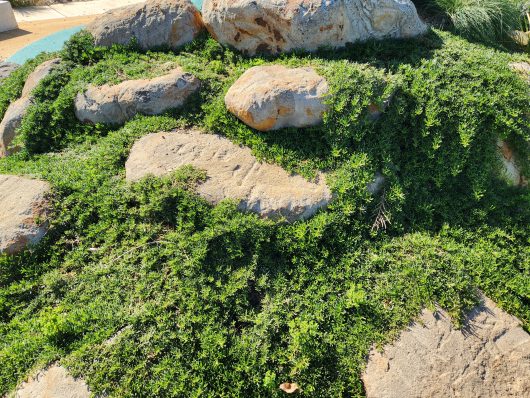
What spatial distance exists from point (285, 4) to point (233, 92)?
1340 mm

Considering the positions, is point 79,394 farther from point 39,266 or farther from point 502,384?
point 502,384

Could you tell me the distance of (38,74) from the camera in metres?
6.35

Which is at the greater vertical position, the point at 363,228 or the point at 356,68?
the point at 356,68

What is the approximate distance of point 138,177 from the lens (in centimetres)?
472

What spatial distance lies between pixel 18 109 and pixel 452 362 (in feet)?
20.1

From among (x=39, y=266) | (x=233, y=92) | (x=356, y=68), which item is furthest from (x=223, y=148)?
(x=39, y=266)

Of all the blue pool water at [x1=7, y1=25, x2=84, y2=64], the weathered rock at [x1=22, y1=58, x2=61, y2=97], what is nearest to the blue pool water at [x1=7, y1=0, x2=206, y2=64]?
the blue pool water at [x1=7, y1=25, x2=84, y2=64]

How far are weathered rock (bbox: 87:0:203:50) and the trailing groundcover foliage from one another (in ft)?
4.32

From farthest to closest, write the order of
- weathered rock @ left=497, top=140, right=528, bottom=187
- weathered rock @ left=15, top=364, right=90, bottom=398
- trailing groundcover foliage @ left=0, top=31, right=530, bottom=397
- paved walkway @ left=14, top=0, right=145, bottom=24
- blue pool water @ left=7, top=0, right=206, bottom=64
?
1. paved walkway @ left=14, top=0, right=145, bottom=24
2. blue pool water @ left=7, top=0, right=206, bottom=64
3. weathered rock @ left=497, top=140, right=528, bottom=187
4. trailing groundcover foliage @ left=0, top=31, right=530, bottom=397
5. weathered rock @ left=15, top=364, right=90, bottom=398

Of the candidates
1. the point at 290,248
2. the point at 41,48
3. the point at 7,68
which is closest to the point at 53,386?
the point at 290,248

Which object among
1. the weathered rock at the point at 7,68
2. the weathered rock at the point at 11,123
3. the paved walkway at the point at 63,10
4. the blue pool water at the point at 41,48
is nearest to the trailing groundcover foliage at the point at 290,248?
the weathered rock at the point at 11,123

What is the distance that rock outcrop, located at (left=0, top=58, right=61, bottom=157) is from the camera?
19.7ft

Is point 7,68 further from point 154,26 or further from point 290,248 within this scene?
point 290,248

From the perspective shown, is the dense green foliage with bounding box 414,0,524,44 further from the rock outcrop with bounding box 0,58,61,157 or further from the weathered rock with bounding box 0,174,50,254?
the weathered rock with bounding box 0,174,50,254
